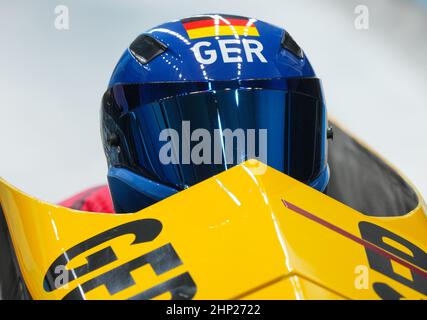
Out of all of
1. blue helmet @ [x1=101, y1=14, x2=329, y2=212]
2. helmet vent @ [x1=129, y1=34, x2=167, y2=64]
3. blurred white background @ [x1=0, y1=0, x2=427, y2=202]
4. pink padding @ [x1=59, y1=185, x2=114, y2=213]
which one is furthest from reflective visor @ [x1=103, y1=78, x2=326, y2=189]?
blurred white background @ [x1=0, y1=0, x2=427, y2=202]

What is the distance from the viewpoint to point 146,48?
8.34ft

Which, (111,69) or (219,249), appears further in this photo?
(111,69)

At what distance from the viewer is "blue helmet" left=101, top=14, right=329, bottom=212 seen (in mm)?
2230

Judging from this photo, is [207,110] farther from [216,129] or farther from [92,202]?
[92,202]

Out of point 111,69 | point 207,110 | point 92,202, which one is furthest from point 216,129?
point 111,69

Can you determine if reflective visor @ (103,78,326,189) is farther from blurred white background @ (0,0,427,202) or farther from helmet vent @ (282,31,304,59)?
blurred white background @ (0,0,427,202)

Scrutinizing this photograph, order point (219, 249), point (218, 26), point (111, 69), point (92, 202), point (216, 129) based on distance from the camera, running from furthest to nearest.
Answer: point (111, 69), point (92, 202), point (218, 26), point (216, 129), point (219, 249)

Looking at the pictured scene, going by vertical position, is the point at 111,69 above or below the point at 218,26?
below

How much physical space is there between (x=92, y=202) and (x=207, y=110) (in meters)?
1.29

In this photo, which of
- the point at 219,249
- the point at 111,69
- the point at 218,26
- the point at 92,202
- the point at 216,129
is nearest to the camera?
the point at 219,249

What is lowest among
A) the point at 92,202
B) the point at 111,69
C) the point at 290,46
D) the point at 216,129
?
the point at 92,202

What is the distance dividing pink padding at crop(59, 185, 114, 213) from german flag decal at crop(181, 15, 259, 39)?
1045mm

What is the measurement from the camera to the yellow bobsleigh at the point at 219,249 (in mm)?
1644

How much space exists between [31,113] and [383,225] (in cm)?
230
